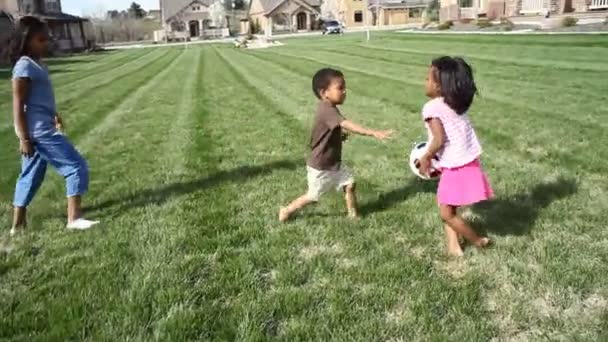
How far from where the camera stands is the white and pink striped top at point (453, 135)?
3857mm

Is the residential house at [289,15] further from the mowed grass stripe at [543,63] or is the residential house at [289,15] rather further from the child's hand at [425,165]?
the child's hand at [425,165]

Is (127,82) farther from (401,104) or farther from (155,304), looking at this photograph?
(155,304)

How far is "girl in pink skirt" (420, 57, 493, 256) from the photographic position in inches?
150

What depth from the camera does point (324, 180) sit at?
467cm

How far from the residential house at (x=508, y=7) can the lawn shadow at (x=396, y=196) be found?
93.6ft

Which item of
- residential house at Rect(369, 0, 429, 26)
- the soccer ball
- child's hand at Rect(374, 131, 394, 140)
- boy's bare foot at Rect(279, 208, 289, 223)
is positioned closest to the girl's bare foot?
boy's bare foot at Rect(279, 208, 289, 223)

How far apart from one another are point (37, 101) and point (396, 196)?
3.39m

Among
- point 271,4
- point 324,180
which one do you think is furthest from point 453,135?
point 271,4

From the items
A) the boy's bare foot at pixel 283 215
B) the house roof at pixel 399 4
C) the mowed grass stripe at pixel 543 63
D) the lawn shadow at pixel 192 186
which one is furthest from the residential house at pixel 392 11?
the boy's bare foot at pixel 283 215

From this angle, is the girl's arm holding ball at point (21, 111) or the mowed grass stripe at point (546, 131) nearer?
the girl's arm holding ball at point (21, 111)

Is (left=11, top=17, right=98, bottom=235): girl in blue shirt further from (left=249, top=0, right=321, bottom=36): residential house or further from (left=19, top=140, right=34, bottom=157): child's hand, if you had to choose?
(left=249, top=0, right=321, bottom=36): residential house

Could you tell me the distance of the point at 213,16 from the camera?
8431 cm

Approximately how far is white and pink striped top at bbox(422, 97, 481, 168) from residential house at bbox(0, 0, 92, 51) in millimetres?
47584

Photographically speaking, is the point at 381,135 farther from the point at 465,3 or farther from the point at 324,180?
the point at 465,3
